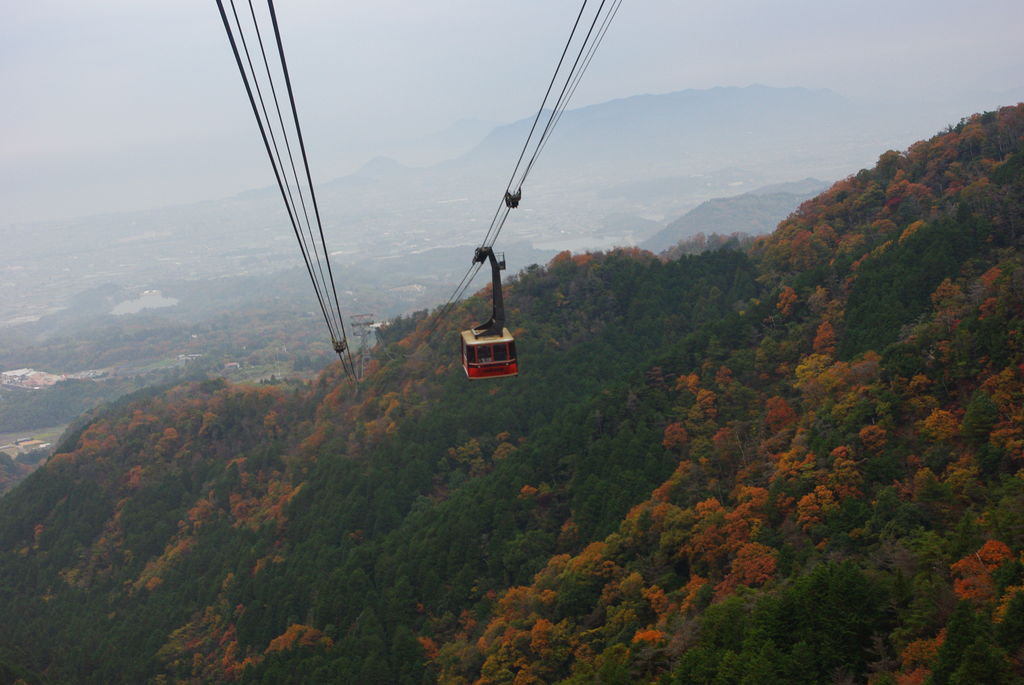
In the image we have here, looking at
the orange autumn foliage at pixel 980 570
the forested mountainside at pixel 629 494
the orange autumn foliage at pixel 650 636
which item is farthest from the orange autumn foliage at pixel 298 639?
the orange autumn foliage at pixel 980 570

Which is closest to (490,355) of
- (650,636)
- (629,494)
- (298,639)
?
(650,636)

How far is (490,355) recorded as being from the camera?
17375 mm

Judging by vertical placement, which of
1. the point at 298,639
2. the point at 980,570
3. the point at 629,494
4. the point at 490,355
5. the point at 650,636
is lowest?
the point at 298,639

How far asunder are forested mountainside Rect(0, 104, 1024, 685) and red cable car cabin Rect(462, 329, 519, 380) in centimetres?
1019

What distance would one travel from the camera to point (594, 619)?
30.4 metres

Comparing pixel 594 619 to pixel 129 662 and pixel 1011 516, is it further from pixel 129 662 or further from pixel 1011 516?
pixel 129 662

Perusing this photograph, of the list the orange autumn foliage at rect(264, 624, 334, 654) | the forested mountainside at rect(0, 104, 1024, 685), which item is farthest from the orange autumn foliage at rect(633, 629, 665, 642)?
the orange autumn foliage at rect(264, 624, 334, 654)

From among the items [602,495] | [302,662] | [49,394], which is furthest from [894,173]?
[49,394]

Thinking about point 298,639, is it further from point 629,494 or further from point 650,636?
point 650,636

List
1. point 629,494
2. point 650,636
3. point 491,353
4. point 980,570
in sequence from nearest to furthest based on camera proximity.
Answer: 1. point 491,353
2. point 980,570
3. point 650,636
4. point 629,494

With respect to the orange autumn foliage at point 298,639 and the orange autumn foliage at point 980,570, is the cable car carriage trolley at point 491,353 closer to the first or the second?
the orange autumn foliage at point 980,570

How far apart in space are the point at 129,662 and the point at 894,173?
67510 mm

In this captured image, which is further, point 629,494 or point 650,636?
point 629,494

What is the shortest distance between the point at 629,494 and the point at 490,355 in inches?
911
